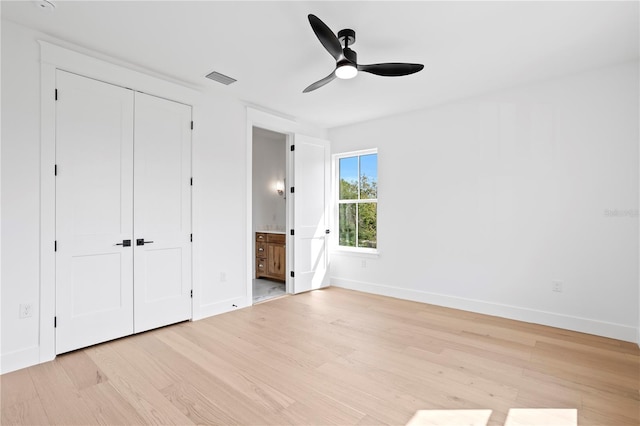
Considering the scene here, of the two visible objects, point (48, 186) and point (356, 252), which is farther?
point (356, 252)

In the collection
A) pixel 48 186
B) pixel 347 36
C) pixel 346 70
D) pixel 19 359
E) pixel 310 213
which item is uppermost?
pixel 347 36

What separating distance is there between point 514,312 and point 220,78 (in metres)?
4.18

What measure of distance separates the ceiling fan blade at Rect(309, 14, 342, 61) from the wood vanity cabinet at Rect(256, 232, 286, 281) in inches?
138

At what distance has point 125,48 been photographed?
282cm

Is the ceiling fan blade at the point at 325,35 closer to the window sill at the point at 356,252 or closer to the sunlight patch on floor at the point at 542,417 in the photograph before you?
the sunlight patch on floor at the point at 542,417

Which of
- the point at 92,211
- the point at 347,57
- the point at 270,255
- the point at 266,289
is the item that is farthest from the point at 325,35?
the point at 270,255

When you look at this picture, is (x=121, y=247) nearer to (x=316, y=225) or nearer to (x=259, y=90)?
(x=259, y=90)

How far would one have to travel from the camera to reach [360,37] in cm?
262

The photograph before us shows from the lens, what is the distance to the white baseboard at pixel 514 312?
10.2 feet

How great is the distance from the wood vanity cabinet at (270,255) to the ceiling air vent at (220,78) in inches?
103

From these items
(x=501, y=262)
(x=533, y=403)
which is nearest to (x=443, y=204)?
(x=501, y=262)

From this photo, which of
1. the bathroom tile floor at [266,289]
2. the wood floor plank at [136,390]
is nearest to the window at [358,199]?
the bathroom tile floor at [266,289]

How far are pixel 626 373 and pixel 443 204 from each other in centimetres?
235

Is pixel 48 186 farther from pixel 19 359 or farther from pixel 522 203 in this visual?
pixel 522 203
